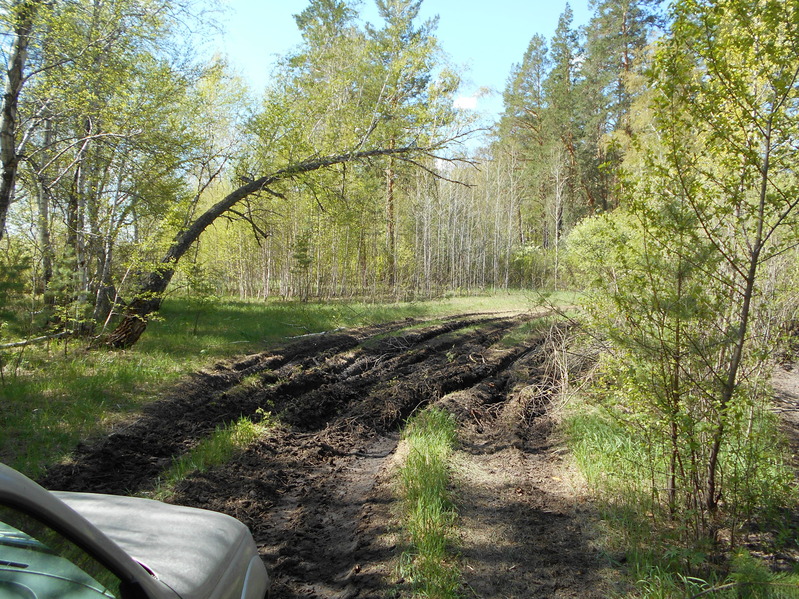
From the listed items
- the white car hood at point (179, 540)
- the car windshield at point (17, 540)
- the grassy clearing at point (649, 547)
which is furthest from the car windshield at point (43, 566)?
the grassy clearing at point (649, 547)

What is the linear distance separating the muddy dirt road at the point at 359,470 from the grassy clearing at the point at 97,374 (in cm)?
40

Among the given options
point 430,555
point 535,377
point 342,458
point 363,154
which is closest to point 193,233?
point 363,154

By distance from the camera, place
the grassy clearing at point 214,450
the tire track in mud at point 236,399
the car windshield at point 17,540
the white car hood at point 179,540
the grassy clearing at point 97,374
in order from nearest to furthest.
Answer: the car windshield at point 17,540 → the white car hood at point 179,540 → the grassy clearing at point 214,450 → the tire track in mud at point 236,399 → the grassy clearing at point 97,374

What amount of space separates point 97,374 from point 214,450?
334 centimetres

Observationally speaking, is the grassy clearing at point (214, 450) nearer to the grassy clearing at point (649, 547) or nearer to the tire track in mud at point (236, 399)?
the tire track in mud at point (236, 399)

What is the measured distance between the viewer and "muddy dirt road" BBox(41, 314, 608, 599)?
3.62m

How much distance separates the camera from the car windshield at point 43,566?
123cm

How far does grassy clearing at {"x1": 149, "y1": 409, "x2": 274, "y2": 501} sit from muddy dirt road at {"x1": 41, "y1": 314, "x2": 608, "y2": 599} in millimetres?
118

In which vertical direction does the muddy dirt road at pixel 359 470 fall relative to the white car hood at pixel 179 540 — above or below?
below

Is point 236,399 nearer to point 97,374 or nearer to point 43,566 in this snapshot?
point 97,374

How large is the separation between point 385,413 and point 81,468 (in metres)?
3.82

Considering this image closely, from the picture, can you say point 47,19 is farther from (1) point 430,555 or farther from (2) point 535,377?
(2) point 535,377

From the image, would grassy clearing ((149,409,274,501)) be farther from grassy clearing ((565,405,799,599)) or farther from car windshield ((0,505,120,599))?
grassy clearing ((565,405,799,599))

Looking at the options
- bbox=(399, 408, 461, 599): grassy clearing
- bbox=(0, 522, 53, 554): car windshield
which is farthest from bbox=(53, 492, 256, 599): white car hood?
bbox=(399, 408, 461, 599): grassy clearing
